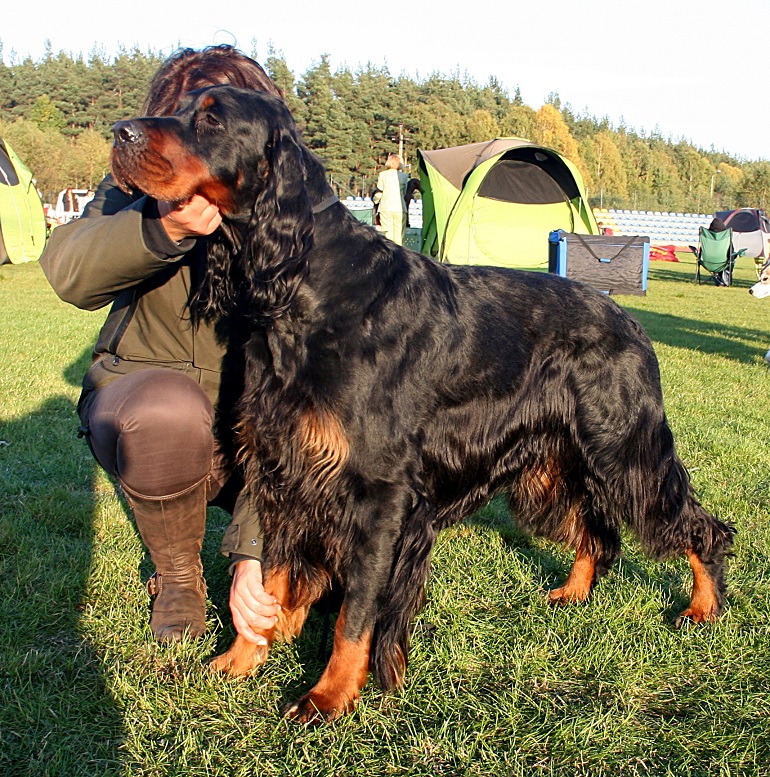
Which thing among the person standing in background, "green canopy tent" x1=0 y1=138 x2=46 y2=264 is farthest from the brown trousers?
"green canopy tent" x1=0 y1=138 x2=46 y2=264

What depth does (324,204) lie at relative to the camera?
2.19 metres

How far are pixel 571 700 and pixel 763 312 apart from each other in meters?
12.4

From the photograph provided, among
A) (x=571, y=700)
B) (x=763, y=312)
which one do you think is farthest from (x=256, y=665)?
(x=763, y=312)

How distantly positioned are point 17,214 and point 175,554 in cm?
1510

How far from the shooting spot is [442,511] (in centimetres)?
256

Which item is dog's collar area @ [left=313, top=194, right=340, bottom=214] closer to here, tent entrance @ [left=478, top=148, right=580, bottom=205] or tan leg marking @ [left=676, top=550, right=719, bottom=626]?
tan leg marking @ [left=676, top=550, right=719, bottom=626]

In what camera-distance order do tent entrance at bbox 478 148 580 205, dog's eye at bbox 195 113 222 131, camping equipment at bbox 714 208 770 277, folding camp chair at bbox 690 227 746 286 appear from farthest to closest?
camping equipment at bbox 714 208 770 277 → folding camp chair at bbox 690 227 746 286 → tent entrance at bbox 478 148 580 205 → dog's eye at bbox 195 113 222 131

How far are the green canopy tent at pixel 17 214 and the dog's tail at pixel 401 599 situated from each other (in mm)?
15325

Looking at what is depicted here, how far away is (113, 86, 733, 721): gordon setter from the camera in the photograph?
2.05 meters

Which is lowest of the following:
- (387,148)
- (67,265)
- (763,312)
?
(763,312)

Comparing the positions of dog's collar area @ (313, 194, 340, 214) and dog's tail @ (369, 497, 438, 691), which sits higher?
dog's collar area @ (313, 194, 340, 214)

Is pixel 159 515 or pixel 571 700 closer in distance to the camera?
pixel 571 700

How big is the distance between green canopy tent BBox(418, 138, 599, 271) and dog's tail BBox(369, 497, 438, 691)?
514 inches

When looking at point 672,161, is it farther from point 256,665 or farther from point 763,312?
point 256,665
